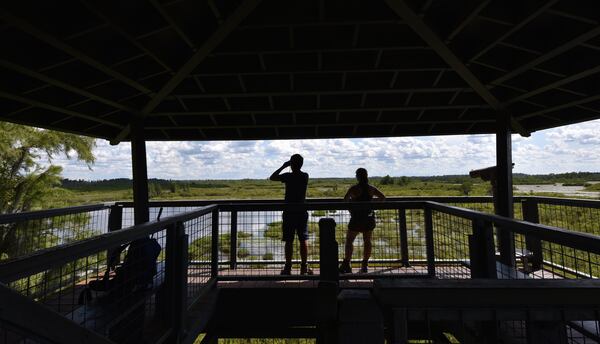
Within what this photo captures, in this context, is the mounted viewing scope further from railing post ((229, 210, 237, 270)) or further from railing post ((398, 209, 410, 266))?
railing post ((229, 210, 237, 270))

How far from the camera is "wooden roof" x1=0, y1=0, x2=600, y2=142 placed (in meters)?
3.26

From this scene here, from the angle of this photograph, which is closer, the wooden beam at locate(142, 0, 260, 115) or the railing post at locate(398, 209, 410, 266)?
the wooden beam at locate(142, 0, 260, 115)

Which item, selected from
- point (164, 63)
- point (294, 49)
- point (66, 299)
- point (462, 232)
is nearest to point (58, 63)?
point (164, 63)

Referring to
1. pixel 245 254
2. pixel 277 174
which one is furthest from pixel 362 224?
pixel 245 254

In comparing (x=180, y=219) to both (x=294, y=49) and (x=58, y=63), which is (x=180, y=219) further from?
(x=294, y=49)

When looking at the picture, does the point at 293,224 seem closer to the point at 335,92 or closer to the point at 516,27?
the point at 335,92

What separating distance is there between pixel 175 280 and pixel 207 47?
2697 mm

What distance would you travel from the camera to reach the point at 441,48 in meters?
3.85


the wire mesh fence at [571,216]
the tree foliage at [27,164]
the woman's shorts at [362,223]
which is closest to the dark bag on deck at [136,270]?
the woman's shorts at [362,223]

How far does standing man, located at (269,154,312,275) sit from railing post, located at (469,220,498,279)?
2.13 meters

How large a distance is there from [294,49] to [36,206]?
1779cm

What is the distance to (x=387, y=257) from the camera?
5.42m

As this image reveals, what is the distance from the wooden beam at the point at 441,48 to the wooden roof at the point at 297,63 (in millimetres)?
17

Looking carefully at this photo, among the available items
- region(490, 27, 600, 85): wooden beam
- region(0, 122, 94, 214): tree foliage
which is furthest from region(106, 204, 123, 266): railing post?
region(0, 122, 94, 214): tree foliage
